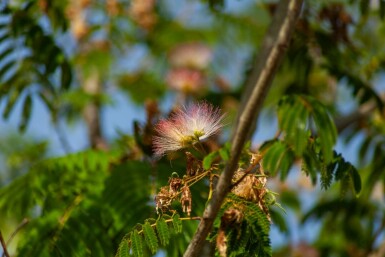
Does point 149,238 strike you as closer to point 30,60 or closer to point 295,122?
point 295,122

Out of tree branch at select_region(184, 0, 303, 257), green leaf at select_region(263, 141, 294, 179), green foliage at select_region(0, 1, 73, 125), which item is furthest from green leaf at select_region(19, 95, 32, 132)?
tree branch at select_region(184, 0, 303, 257)

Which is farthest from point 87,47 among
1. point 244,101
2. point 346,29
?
point 244,101

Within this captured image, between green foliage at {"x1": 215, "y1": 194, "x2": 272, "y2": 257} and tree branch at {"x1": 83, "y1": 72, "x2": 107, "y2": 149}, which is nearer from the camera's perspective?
green foliage at {"x1": 215, "y1": 194, "x2": 272, "y2": 257}

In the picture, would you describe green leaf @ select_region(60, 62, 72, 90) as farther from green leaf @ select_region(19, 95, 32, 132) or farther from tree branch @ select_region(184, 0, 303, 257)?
tree branch @ select_region(184, 0, 303, 257)

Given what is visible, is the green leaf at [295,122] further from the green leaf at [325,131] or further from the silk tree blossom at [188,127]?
the silk tree blossom at [188,127]

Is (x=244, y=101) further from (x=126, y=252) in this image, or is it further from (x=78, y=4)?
(x=78, y=4)

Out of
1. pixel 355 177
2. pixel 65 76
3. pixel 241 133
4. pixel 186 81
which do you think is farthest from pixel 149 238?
pixel 186 81
